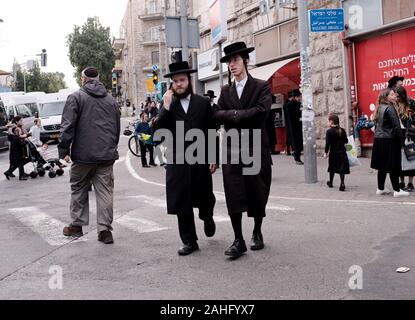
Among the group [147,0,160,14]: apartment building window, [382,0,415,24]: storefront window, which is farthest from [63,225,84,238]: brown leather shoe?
[147,0,160,14]: apartment building window

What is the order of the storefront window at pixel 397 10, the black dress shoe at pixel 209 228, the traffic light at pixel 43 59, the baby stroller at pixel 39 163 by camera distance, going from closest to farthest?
the black dress shoe at pixel 209 228 → the storefront window at pixel 397 10 → the baby stroller at pixel 39 163 → the traffic light at pixel 43 59

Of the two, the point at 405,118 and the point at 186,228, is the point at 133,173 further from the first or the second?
the point at 186,228

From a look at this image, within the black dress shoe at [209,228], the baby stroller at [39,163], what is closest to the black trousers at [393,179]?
the black dress shoe at [209,228]

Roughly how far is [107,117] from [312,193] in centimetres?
437

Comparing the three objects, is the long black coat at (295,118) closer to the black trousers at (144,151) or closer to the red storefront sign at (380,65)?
the red storefront sign at (380,65)

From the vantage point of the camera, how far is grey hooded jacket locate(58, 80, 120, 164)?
258 inches

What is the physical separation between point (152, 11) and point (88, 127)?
2588 inches

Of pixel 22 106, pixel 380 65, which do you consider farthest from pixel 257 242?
pixel 22 106

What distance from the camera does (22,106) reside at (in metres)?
30.4

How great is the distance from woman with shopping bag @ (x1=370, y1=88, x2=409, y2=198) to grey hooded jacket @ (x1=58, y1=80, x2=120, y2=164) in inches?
172

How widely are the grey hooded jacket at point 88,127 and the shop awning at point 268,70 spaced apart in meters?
10.3

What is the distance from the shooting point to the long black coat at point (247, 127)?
557 centimetres
